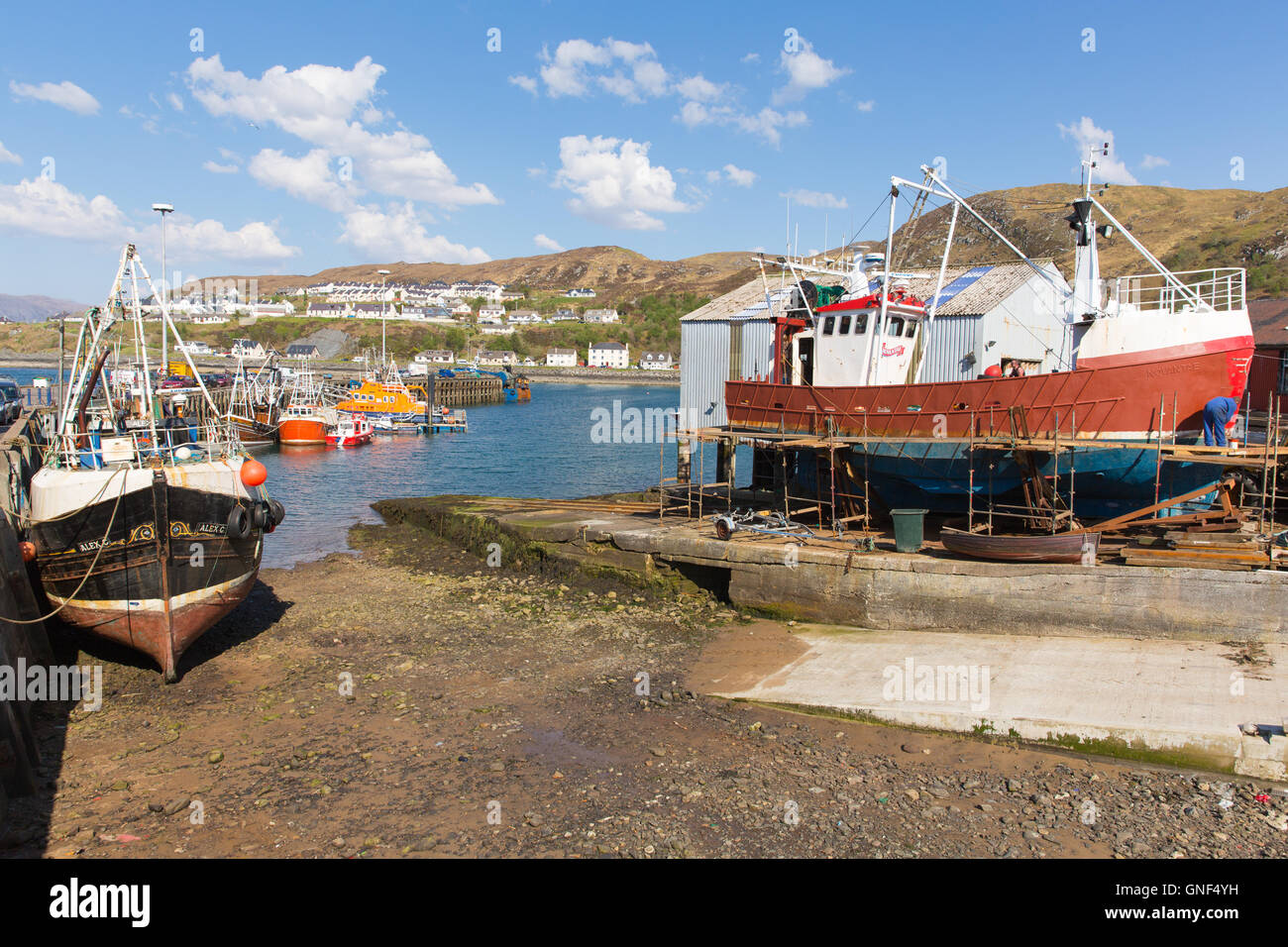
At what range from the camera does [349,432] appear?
49938 millimetres

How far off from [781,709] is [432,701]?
5215mm

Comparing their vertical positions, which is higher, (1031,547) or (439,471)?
(1031,547)

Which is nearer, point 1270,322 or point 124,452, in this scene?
point 124,452

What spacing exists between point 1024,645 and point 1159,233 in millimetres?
98836

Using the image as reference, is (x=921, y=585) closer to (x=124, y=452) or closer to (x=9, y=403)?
(x=124, y=452)

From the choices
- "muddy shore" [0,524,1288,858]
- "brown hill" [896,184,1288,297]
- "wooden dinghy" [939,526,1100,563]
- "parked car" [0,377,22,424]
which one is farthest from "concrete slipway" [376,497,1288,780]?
"brown hill" [896,184,1288,297]

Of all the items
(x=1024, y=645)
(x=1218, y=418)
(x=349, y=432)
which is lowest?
(x=1024, y=645)

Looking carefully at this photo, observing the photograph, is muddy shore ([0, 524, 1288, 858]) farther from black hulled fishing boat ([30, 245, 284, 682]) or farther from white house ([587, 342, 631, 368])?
white house ([587, 342, 631, 368])

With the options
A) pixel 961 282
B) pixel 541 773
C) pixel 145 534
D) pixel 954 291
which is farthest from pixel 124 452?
pixel 961 282

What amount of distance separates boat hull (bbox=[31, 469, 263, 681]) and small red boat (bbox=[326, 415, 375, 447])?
3743 centimetres

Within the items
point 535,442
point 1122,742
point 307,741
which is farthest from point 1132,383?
point 535,442

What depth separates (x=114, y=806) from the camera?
9148 millimetres

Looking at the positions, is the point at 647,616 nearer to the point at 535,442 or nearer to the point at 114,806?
the point at 114,806

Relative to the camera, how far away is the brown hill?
6812 centimetres
